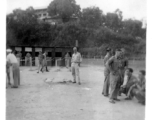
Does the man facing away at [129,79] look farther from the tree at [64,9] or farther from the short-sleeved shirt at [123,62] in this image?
the tree at [64,9]

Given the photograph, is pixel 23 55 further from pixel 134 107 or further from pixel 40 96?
pixel 134 107

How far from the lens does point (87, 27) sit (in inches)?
172

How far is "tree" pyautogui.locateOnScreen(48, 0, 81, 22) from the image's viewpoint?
14.1ft

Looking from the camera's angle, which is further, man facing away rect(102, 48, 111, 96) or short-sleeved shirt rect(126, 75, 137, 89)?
man facing away rect(102, 48, 111, 96)

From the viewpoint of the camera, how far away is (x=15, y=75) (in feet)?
17.4

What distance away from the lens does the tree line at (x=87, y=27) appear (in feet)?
14.1

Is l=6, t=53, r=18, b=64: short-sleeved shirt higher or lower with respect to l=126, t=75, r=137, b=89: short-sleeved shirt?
higher

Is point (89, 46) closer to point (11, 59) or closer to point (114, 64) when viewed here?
point (114, 64)

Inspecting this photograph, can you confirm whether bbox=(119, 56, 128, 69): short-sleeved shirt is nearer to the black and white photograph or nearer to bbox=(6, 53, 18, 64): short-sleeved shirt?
the black and white photograph

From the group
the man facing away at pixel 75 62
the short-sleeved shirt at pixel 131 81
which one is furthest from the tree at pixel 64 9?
the short-sleeved shirt at pixel 131 81

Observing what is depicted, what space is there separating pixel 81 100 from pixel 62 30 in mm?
1845

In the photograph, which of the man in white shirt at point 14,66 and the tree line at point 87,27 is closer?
the tree line at point 87,27

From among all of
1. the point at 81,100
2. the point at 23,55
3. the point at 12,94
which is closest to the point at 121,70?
the point at 81,100

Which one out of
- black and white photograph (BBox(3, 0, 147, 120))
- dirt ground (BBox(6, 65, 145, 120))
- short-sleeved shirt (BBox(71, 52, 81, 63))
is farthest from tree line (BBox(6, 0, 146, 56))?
dirt ground (BBox(6, 65, 145, 120))
